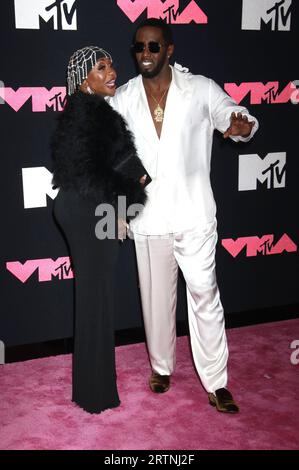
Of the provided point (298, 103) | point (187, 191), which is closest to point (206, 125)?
point (187, 191)

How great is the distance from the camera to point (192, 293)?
2.76 meters

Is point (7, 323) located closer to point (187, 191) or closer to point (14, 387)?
point (14, 387)

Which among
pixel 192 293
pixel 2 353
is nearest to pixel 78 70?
pixel 192 293

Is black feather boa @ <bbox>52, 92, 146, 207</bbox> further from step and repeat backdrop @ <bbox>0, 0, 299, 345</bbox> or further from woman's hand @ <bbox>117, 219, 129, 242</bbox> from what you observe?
step and repeat backdrop @ <bbox>0, 0, 299, 345</bbox>

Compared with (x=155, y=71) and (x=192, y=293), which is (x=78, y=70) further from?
(x=192, y=293)

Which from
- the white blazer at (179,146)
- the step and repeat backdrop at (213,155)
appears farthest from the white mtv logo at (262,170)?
the white blazer at (179,146)

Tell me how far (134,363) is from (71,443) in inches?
34.0

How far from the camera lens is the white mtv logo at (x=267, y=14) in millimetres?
3449

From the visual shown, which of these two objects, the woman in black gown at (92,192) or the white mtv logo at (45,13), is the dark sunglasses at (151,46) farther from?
the white mtv logo at (45,13)

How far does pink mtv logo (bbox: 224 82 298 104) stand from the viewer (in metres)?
3.51

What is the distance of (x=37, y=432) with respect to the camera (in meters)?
2.62

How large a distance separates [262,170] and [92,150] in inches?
63.4

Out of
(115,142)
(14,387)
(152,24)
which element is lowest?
(14,387)

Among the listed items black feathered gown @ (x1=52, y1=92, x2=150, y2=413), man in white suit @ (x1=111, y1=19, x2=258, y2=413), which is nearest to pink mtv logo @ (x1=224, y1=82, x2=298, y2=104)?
man in white suit @ (x1=111, y1=19, x2=258, y2=413)
